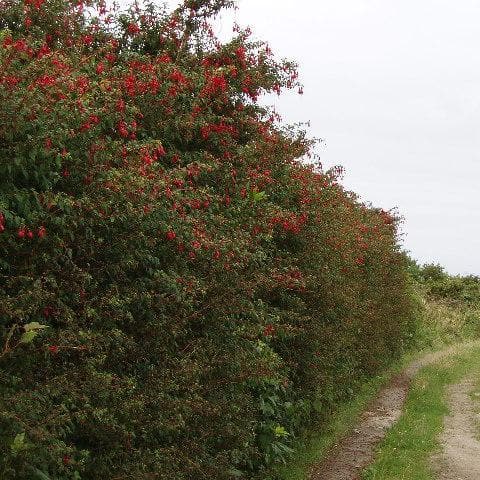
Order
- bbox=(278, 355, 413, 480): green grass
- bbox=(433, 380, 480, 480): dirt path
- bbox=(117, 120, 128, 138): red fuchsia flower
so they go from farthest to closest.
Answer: bbox=(433, 380, 480, 480): dirt path, bbox=(278, 355, 413, 480): green grass, bbox=(117, 120, 128, 138): red fuchsia flower

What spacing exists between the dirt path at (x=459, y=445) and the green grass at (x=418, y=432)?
0.55ft

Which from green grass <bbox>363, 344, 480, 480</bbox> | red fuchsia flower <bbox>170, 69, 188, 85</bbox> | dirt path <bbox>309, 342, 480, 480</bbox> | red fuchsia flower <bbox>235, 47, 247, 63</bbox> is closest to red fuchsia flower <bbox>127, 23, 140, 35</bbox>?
red fuchsia flower <bbox>235, 47, 247, 63</bbox>

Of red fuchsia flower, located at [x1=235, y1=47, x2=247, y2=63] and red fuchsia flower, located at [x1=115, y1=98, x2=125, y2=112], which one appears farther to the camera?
red fuchsia flower, located at [x1=235, y1=47, x2=247, y2=63]

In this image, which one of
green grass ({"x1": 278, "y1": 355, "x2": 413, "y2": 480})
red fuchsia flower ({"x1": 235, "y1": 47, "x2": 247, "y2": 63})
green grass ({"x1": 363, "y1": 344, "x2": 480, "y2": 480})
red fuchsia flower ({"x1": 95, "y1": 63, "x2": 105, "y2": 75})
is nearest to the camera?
red fuchsia flower ({"x1": 95, "y1": 63, "x2": 105, "y2": 75})

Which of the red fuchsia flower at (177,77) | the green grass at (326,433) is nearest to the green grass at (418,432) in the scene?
the green grass at (326,433)

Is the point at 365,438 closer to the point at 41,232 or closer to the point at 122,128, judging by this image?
the point at 122,128

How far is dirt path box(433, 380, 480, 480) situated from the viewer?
10633 millimetres

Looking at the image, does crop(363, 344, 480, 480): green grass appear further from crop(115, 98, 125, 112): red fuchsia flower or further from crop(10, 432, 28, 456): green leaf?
crop(10, 432, 28, 456): green leaf

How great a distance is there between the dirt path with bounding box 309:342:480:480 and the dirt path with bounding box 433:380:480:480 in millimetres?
415

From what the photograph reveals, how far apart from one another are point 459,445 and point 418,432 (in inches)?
36.1

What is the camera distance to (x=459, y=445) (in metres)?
12.5

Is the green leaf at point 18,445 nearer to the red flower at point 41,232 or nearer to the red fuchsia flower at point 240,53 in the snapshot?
the red flower at point 41,232

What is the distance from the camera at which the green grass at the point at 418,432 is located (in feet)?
34.6

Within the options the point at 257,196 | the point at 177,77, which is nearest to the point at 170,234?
the point at 177,77
